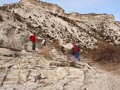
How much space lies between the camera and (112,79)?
17203mm

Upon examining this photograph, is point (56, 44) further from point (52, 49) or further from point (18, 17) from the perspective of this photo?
point (18, 17)

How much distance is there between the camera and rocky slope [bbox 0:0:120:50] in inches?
1198

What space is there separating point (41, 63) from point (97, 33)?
24.9m

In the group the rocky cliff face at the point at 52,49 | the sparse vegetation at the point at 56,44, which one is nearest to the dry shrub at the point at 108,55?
the rocky cliff face at the point at 52,49

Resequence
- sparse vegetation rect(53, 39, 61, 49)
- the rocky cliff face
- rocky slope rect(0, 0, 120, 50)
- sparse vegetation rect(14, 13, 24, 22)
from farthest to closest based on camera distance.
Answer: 1. sparse vegetation rect(14, 13, 24, 22)
2. rocky slope rect(0, 0, 120, 50)
3. sparse vegetation rect(53, 39, 61, 49)
4. the rocky cliff face

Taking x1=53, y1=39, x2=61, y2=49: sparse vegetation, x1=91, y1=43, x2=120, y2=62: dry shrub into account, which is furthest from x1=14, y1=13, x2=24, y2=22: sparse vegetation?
x1=91, y1=43, x2=120, y2=62: dry shrub

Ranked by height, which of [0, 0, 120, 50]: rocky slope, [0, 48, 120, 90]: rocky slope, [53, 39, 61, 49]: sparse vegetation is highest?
[0, 0, 120, 50]: rocky slope

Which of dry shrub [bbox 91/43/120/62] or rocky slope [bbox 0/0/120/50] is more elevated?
rocky slope [bbox 0/0/120/50]

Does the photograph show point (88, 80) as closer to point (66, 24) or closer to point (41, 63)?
point (41, 63)

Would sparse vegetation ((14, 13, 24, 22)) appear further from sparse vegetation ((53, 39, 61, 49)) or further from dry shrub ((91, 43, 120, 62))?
dry shrub ((91, 43, 120, 62))

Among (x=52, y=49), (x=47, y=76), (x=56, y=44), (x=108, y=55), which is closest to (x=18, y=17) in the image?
(x=56, y=44)

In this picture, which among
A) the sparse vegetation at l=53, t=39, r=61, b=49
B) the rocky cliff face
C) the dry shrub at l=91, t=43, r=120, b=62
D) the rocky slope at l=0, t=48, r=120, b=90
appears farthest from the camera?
the sparse vegetation at l=53, t=39, r=61, b=49

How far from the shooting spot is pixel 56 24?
37.2 meters

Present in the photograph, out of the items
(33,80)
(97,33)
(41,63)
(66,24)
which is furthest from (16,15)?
(33,80)
